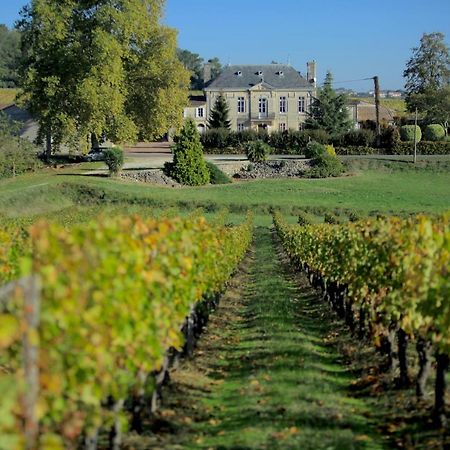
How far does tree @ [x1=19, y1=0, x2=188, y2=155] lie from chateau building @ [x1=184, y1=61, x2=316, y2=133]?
3245cm

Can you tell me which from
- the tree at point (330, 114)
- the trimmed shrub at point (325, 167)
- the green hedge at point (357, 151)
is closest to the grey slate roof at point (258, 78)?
the tree at point (330, 114)

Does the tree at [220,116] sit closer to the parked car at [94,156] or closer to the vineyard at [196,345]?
the parked car at [94,156]

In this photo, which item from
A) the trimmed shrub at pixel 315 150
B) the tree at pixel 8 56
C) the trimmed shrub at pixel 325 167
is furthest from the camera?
the tree at pixel 8 56

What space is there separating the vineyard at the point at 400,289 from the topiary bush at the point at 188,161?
34.8 m

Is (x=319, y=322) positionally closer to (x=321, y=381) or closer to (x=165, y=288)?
(x=321, y=381)

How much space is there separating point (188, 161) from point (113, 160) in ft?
15.3

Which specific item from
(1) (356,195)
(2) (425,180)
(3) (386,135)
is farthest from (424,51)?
(1) (356,195)

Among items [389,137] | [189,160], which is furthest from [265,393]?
[389,137]

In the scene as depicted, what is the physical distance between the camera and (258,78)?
87.0 meters

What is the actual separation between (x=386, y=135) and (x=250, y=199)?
79.9 feet

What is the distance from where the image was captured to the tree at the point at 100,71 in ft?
161

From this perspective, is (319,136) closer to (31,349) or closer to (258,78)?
(258,78)

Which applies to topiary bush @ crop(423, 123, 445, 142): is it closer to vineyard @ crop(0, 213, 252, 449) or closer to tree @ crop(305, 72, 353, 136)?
tree @ crop(305, 72, 353, 136)

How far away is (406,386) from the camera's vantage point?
9.88m
